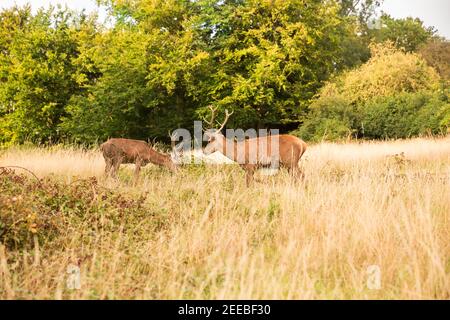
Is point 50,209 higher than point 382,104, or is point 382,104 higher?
point 382,104

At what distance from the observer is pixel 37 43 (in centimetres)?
2164

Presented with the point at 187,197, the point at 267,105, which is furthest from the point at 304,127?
the point at 187,197

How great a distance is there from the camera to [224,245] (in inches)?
159

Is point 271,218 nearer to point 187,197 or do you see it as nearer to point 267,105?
point 187,197

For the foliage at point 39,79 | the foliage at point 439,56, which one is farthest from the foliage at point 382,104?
the foliage at point 39,79

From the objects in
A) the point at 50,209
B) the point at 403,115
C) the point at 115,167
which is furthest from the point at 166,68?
the point at 50,209

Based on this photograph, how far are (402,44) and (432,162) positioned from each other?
105 ft

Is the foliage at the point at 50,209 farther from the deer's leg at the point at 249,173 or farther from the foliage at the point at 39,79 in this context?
the foliage at the point at 39,79

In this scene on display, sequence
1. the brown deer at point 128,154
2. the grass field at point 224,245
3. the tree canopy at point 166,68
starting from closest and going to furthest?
the grass field at point 224,245
the brown deer at point 128,154
the tree canopy at point 166,68

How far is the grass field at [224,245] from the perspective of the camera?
3256 mm

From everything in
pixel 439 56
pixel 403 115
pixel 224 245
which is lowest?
pixel 224 245

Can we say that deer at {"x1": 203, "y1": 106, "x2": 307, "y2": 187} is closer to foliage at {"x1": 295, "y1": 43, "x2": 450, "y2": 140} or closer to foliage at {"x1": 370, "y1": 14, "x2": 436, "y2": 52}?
foliage at {"x1": 295, "y1": 43, "x2": 450, "y2": 140}

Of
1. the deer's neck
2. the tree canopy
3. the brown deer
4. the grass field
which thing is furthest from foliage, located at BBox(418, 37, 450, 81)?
the grass field

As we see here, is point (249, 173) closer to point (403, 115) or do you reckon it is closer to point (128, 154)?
point (128, 154)
